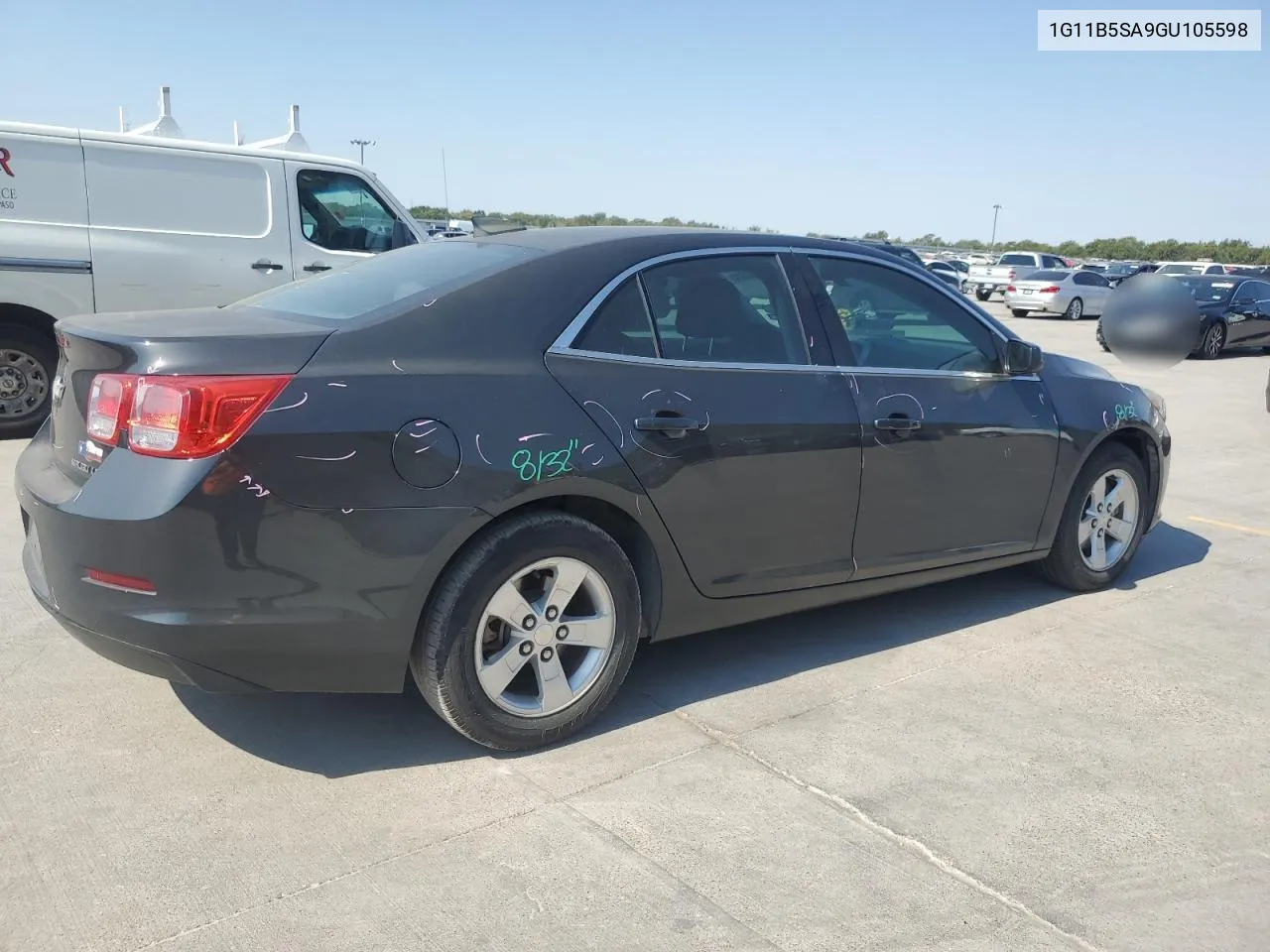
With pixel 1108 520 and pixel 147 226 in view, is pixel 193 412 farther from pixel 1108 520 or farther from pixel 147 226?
pixel 147 226

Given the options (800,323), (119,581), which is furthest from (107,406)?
(800,323)

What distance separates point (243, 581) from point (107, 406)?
616 mm

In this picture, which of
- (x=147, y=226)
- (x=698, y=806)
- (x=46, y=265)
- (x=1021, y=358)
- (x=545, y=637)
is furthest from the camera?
(x=147, y=226)

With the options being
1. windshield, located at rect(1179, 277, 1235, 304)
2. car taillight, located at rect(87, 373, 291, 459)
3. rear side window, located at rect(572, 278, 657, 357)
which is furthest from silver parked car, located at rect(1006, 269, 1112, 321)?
car taillight, located at rect(87, 373, 291, 459)

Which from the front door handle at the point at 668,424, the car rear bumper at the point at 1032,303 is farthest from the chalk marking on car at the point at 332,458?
the car rear bumper at the point at 1032,303

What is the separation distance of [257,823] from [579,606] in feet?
3.63

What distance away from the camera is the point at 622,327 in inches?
139

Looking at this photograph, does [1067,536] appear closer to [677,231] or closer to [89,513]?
[677,231]

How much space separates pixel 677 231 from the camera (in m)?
3.93

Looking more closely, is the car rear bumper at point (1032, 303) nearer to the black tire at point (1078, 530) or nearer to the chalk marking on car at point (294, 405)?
the black tire at point (1078, 530)

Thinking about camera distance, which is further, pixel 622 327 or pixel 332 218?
pixel 332 218

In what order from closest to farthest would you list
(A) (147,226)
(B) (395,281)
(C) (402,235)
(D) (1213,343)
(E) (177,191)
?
1. (B) (395,281)
2. (A) (147,226)
3. (E) (177,191)
4. (C) (402,235)
5. (D) (1213,343)

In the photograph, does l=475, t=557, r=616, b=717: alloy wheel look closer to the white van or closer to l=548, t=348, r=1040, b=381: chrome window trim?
l=548, t=348, r=1040, b=381: chrome window trim

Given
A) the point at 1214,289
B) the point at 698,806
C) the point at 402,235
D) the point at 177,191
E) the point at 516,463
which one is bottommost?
the point at 698,806
